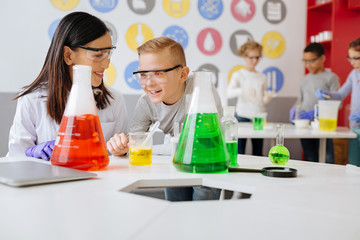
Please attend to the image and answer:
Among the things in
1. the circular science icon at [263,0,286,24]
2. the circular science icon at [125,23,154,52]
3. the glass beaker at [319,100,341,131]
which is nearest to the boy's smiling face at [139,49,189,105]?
the glass beaker at [319,100,341,131]

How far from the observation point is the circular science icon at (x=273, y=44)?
455 cm

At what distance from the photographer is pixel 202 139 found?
0.94 metres

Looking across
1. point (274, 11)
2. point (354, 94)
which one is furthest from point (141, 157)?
point (274, 11)

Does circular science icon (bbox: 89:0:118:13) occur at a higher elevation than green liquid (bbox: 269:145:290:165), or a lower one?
higher

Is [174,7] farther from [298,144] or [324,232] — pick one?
[324,232]

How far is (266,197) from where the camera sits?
29.1 inches

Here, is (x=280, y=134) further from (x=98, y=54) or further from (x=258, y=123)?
(x=258, y=123)

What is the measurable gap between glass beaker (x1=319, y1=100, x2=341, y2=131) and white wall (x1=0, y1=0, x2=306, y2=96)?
1.69 metres

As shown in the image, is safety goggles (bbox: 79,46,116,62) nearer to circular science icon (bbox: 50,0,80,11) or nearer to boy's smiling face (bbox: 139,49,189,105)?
boy's smiling face (bbox: 139,49,189,105)

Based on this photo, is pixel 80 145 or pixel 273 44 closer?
pixel 80 145

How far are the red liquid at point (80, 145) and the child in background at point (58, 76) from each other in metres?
0.66

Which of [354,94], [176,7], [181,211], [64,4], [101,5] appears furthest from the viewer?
[176,7]

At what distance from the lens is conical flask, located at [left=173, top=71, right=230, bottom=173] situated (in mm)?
939

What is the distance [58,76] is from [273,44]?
3.48 meters
